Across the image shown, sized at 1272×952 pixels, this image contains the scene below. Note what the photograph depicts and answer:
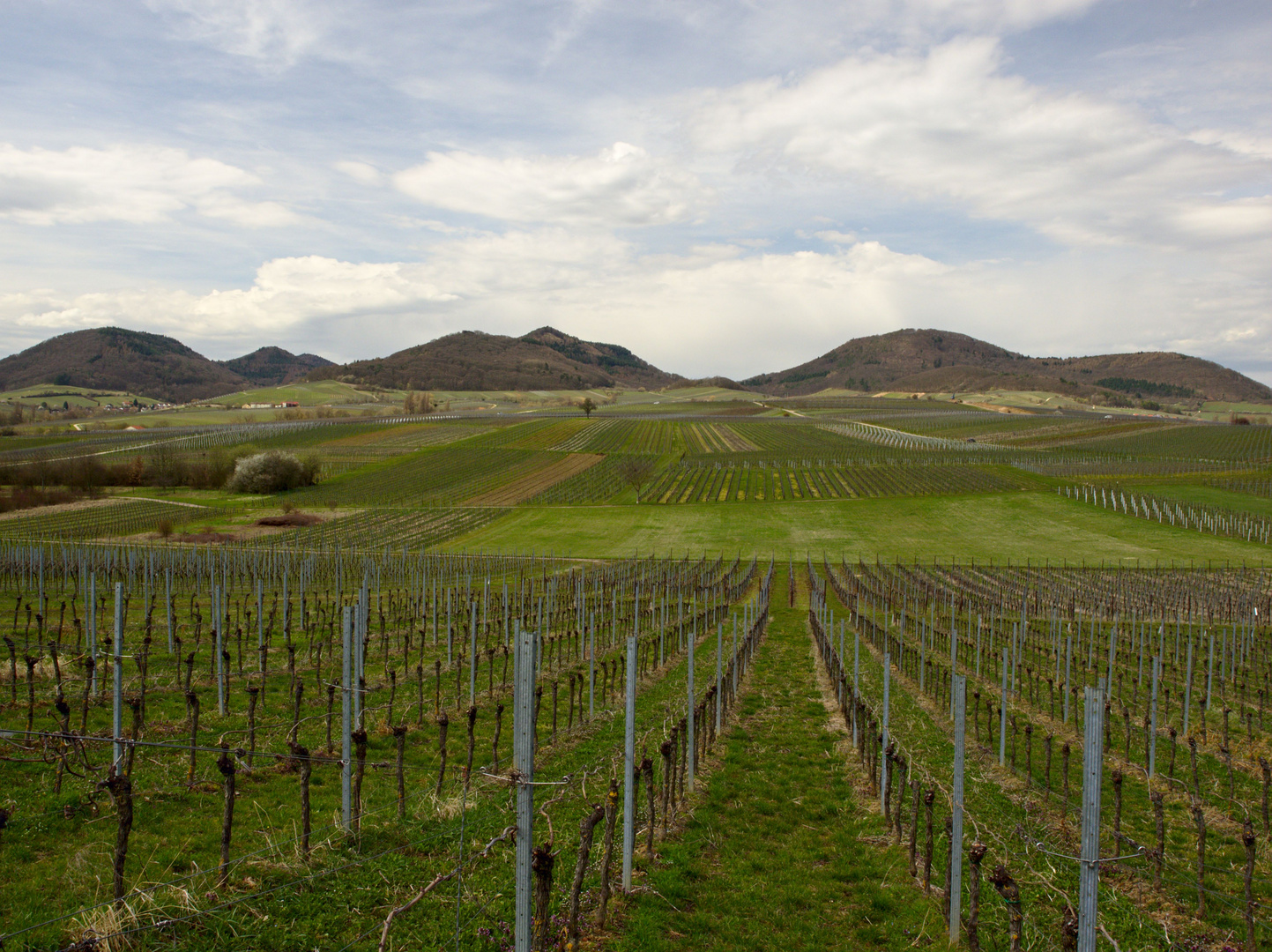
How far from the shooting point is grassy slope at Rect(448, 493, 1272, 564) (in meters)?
46.0

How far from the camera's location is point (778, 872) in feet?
25.1

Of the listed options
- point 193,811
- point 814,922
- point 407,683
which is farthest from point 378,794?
point 407,683

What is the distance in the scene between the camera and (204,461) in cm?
7694

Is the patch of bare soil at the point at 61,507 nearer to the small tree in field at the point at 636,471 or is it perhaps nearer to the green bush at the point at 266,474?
the green bush at the point at 266,474

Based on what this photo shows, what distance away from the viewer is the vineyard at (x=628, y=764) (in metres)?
5.96

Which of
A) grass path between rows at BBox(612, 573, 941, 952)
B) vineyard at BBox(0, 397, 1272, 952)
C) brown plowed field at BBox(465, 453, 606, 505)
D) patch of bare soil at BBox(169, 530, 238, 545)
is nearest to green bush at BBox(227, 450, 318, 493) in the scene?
brown plowed field at BBox(465, 453, 606, 505)

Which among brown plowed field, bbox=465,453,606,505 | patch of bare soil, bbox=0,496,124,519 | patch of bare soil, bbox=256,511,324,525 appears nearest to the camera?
patch of bare soil, bbox=256,511,324,525

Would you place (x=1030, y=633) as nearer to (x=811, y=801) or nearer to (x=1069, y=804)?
(x=1069, y=804)

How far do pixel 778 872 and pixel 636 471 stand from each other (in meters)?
63.7

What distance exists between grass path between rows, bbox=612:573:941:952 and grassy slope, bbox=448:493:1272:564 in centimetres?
3415

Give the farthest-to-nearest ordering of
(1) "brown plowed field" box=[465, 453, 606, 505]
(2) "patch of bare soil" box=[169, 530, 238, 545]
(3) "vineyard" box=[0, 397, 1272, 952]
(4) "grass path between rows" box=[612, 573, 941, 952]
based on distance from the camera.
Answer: (1) "brown plowed field" box=[465, 453, 606, 505] < (2) "patch of bare soil" box=[169, 530, 238, 545] < (4) "grass path between rows" box=[612, 573, 941, 952] < (3) "vineyard" box=[0, 397, 1272, 952]

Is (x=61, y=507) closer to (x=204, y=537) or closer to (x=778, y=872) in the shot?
(x=204, y=537)

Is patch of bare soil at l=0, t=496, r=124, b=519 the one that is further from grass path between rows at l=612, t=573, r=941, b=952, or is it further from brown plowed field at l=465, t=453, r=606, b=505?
grass path between rows at l=612, t=573, r=941, b=952

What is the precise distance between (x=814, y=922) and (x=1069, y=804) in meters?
5.05
